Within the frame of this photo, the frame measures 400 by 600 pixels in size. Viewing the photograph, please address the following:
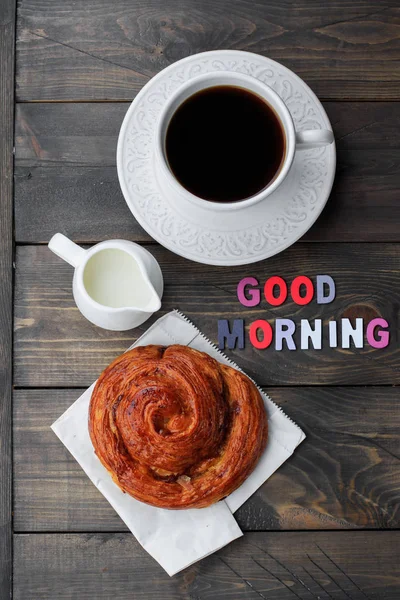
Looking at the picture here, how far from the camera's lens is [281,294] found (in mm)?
1030

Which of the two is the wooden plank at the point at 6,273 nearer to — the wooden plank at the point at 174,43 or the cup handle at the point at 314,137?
the wooden plank at the point at 174,43

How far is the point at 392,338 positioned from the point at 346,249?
154mm

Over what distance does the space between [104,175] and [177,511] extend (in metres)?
0.51

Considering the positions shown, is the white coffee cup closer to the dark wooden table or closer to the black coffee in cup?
the black coffee in cup

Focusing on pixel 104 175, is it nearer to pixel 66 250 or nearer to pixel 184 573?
pixel 66 250

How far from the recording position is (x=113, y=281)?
0.97m

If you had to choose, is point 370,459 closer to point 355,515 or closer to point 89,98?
point 355,515

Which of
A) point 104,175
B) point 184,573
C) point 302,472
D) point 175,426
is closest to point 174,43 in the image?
point 104,175

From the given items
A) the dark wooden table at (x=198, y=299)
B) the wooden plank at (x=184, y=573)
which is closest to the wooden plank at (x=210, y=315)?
the dark wooden table at (x=198, y=299)

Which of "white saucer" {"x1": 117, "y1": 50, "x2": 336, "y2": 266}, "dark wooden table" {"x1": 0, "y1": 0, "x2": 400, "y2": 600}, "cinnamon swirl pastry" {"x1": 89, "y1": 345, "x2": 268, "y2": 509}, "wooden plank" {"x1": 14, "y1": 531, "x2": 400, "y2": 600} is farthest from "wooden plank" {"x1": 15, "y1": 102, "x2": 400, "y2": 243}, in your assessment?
"wooden plank" {"x1": 14, "y1": 531, "x2": 400, "y2": 600}

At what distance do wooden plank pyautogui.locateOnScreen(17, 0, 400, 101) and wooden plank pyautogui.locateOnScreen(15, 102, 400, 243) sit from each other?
0.10 ft

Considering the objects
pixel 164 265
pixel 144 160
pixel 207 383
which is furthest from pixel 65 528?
pixel 144 160

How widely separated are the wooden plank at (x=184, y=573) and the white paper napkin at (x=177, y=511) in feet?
0.11

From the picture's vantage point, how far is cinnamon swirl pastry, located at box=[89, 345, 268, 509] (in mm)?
920
